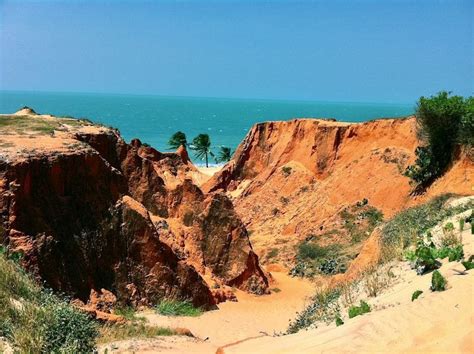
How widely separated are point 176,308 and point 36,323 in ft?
31.4

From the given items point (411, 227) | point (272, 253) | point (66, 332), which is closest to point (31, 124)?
point (66, 332)

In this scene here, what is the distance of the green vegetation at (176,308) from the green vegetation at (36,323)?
24.0ft

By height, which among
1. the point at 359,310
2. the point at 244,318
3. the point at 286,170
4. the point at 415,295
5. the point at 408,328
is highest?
the point at 415,295

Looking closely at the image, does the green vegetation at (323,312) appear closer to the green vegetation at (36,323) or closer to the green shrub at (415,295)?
the green shrub at (415,295)

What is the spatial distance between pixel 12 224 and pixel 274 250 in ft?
65.0

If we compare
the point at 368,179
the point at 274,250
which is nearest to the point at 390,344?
the point at 274,250

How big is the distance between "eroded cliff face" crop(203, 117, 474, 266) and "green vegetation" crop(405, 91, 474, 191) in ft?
3.87

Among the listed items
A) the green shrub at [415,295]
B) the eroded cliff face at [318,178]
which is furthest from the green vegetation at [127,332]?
the eroded cliff face at [318,178]

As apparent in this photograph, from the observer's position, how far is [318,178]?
40.1 meters

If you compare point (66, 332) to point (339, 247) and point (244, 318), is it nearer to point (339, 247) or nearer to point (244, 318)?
point (244, 318)

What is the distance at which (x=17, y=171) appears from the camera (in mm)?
15531

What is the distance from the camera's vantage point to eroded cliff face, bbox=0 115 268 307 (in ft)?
51.3

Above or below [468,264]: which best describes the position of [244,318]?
below

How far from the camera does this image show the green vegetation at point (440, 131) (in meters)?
26.8
